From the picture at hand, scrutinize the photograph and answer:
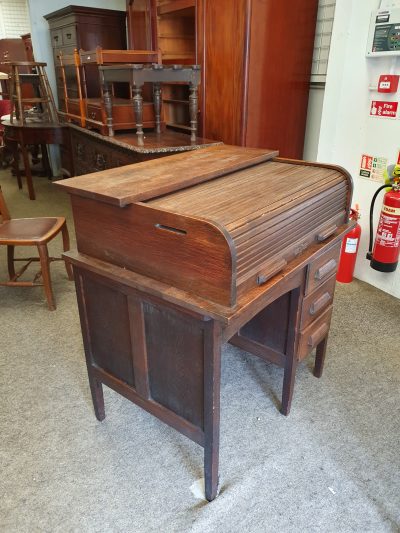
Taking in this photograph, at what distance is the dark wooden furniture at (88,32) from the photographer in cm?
402

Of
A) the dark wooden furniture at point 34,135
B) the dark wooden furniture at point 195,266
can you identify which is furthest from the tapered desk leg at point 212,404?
the dark wooden furniture at point 34,135

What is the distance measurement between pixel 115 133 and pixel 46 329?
59.3 inches

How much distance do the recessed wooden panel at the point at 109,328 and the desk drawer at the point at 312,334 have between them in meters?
0.68

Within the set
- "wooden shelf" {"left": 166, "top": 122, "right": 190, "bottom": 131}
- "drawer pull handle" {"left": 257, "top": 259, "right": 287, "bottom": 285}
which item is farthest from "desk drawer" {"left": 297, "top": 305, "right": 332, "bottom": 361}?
"wooden shelf" {"left": 166, "top": 122, "right": 190, "bottom": 131}

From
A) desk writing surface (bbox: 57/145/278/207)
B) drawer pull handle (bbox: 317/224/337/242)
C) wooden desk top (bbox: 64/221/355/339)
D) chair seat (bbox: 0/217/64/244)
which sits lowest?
chair seat (bbox: 0/217/64/244)

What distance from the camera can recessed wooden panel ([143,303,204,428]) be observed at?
3.96ft

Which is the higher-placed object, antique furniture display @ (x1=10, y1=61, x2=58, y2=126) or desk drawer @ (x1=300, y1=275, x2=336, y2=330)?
antique furniture display @ (x1=10, y1=61, x2=58, y2=126)

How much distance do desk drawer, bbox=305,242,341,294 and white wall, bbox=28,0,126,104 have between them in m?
4.22

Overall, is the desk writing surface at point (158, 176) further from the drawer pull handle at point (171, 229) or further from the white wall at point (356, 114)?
the white wall at point (356, 114)

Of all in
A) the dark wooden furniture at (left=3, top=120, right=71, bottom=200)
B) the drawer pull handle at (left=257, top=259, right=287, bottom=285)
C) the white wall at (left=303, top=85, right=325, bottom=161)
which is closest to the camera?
the drawer pull handle at (left=257, top=259, right=287, bottom=285)

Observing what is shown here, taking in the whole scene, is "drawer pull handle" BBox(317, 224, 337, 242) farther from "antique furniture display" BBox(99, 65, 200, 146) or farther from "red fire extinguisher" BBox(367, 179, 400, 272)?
"antique furniture display" BBox(99, 65, 200, 146)

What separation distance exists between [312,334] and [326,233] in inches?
18.1

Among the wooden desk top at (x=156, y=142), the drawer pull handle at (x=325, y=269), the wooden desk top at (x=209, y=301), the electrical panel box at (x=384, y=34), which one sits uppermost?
the electrical panel box at (x=384, y=34)

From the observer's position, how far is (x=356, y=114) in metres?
2.57
